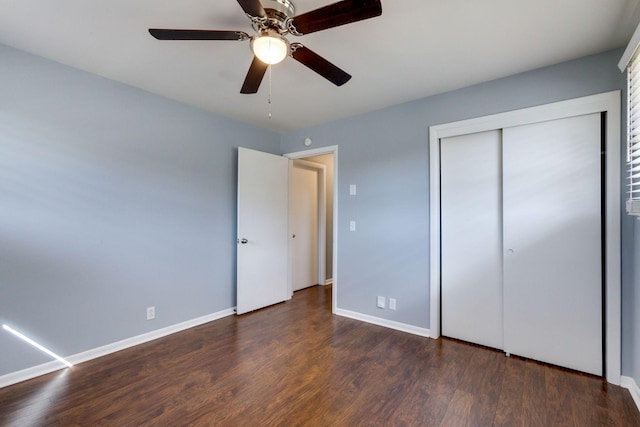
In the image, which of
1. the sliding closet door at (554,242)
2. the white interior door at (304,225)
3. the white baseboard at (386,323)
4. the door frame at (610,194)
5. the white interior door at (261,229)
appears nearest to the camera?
the door frame at (610,194)

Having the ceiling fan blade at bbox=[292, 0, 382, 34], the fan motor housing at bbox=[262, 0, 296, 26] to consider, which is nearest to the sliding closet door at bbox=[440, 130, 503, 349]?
the ceiling fan blade at bbox=[292, 0, 382, 34]

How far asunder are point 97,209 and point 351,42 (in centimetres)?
245

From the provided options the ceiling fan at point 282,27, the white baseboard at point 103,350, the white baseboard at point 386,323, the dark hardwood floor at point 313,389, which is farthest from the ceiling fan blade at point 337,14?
the white baseboard at point 103,350

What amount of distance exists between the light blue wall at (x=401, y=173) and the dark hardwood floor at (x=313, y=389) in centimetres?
51

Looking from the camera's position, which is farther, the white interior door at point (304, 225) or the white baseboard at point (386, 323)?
the white interior door at point (304, 225)

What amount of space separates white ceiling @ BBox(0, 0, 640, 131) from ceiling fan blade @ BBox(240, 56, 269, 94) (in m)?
0.28

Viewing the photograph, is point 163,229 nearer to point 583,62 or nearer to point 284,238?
point 284,238

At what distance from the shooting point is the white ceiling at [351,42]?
1660mm

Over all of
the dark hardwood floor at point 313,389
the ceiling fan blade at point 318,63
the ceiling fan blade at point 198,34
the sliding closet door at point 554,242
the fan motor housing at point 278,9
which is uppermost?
the fan motor housing at point 278,9

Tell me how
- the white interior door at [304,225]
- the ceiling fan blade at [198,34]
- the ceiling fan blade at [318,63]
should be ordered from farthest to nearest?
the white interior door at [304,225] < the ceiling fan blade at [318,63] < the ceiling fan blade at [198,34]

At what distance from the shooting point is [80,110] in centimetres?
235

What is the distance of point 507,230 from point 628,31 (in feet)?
4.89

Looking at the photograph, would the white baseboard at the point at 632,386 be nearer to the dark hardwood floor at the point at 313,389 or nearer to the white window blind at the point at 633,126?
the dark hardwood floor at the point at 313,389

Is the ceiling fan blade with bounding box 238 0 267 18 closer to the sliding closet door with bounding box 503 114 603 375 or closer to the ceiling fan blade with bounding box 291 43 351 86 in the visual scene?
the ceiling fan blade with bounding box 291 43 351 86
